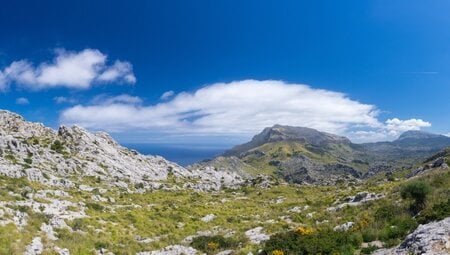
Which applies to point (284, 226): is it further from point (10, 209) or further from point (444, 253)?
point (10, 209)

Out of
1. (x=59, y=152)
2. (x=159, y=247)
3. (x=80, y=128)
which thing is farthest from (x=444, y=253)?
(x=80, y=128)

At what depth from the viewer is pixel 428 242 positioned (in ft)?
53.4

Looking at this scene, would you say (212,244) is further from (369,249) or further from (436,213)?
(436,213)

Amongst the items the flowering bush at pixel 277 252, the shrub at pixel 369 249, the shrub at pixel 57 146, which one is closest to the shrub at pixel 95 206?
the flowering bush at pixel 277 252

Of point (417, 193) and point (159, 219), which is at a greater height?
point (417, 193)

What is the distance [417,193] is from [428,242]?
12.5m

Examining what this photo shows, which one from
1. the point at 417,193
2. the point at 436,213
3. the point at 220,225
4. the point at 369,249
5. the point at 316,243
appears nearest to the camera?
the point at 369,249

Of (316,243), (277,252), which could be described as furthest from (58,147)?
(316,243)

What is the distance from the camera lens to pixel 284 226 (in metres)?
37.4

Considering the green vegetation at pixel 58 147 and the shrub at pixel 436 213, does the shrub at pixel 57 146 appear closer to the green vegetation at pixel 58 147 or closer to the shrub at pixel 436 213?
the green vegetation at pixel 58 147

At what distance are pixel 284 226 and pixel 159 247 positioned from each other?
523 inches

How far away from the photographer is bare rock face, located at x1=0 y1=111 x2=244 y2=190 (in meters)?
60.2

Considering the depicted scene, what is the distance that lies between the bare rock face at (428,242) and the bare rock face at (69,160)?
53916 millimetres

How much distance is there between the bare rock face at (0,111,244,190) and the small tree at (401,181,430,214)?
170 feet
